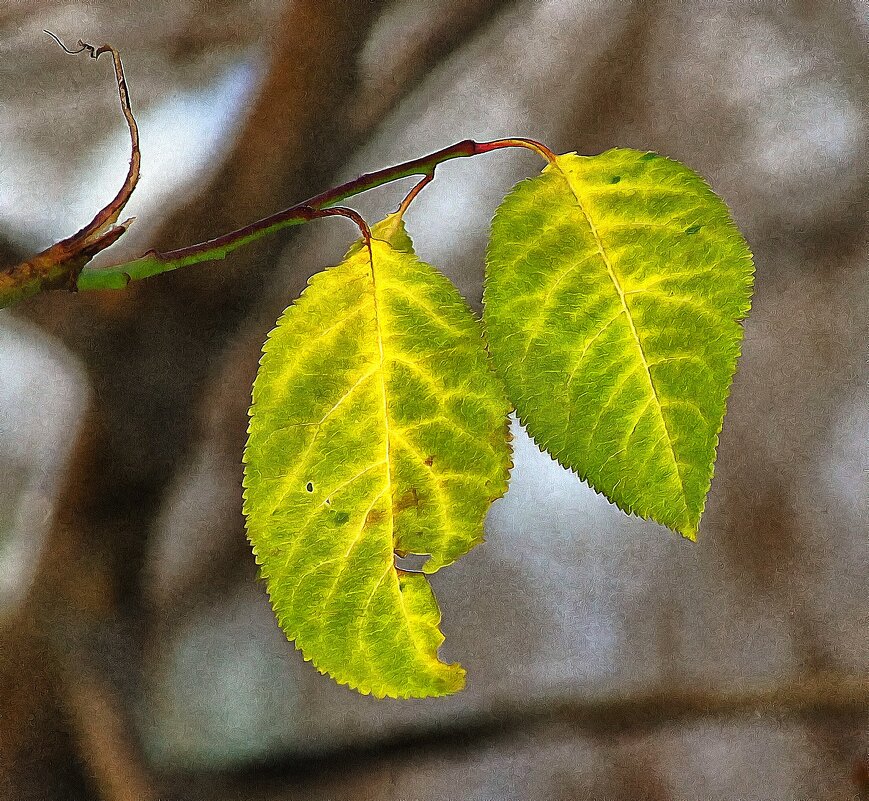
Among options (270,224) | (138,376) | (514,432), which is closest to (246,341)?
(138,376)

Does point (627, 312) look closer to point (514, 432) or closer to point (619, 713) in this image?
point (514, 432)

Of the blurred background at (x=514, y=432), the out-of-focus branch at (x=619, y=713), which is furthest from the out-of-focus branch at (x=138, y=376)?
the out-of-focus branch at (x=619, y=713)

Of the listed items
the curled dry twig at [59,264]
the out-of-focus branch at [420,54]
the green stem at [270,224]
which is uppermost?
the out-of-focus branch at [420,54]

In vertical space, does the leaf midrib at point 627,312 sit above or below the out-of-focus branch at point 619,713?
above

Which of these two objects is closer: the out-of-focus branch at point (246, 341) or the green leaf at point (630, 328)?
the green leaf at point (630, 328)

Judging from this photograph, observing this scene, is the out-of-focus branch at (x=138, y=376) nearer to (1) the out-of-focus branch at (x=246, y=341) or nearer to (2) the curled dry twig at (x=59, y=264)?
(1) the out-of-focus branch at (x=246, y=341)

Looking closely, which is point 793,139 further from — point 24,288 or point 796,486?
point 24,288

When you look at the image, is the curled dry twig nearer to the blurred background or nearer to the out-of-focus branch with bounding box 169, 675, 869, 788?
the blurred background
